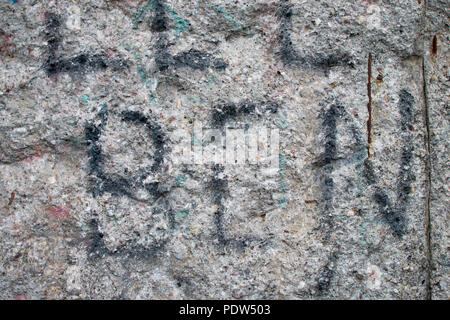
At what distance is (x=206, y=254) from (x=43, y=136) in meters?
0.42

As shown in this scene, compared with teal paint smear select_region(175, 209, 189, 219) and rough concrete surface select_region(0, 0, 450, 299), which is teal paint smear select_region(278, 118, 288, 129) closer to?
rough concrete surface select_region(0, 0, 450, 299)

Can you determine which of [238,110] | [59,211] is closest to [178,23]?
[238,110]

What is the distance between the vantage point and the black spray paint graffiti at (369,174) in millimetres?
842

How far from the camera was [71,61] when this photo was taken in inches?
33.7

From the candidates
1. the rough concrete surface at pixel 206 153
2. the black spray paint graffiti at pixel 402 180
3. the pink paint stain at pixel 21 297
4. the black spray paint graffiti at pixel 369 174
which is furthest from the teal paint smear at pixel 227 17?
the pink paint stain at pixel 21 297

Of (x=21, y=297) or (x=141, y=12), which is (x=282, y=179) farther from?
(x=21, y=297)

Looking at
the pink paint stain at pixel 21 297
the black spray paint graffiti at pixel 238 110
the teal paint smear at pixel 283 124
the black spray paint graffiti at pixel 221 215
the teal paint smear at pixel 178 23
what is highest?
the teal paint smear at pixel 178 23

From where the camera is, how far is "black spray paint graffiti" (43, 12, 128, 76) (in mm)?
856

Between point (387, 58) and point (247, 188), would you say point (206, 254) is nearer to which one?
point (247, 188)

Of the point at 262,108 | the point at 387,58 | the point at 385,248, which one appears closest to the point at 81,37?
the point at 262,108

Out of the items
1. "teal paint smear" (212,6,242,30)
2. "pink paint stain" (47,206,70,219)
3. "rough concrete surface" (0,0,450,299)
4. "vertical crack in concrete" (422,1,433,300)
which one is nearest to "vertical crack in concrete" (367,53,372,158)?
"rough concrete surface" (0,0,450,299)

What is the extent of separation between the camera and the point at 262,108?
856 mm

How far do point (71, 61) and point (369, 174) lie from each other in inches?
26.2

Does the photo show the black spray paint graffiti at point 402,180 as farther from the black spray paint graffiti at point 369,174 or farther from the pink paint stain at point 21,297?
the pink paint stain at point 21,297
